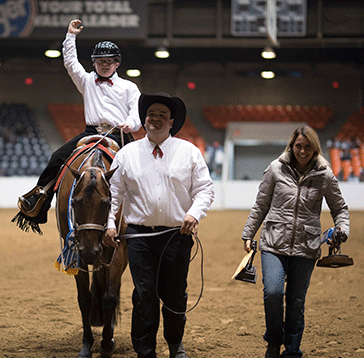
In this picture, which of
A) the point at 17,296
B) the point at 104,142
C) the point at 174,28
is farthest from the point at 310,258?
the point at 174,28

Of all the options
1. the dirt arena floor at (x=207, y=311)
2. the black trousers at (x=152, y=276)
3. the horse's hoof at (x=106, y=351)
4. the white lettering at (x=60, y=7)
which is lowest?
the dirt arena floor at (x=207, y=311)

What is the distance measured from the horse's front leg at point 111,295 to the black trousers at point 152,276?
65 cm

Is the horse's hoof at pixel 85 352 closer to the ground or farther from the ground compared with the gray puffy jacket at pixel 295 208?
closer to the ground

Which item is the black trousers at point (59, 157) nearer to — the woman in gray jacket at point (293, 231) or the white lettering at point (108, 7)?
the woman in gray jacket at point (293, 231)

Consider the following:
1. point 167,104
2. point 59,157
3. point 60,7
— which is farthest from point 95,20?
point 167,104

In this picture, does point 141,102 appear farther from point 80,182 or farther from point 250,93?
point 250,93

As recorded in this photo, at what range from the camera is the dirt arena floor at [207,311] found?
4.84 m

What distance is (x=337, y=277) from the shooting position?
8.30 meters

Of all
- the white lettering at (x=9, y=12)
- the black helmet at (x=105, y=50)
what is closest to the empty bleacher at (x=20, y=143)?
the white lettering at (x=9, y=12)

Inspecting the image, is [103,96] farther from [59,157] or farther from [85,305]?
[85,305]

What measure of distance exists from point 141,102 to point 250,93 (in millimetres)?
17576

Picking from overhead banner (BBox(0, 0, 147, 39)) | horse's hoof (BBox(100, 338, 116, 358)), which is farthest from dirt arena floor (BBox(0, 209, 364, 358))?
overhead banner (BBox(0, 0, 147, 39))

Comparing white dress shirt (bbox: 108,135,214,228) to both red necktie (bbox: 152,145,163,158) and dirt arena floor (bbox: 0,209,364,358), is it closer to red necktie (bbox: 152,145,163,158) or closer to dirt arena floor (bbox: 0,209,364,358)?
red necktie (bbox: 152,145,163,158)

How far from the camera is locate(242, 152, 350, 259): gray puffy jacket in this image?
3928mm
